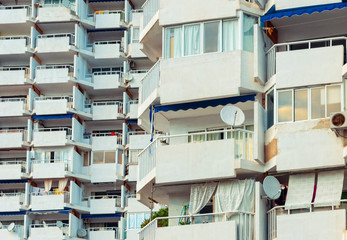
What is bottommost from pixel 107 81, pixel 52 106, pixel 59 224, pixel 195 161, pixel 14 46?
pixel 195 161

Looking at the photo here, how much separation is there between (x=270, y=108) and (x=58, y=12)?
44888 millimetres

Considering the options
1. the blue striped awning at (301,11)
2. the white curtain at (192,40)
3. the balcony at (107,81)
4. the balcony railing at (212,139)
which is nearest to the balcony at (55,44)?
the balcony at (107,81)

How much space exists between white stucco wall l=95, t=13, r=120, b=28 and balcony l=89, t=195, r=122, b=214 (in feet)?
42.1

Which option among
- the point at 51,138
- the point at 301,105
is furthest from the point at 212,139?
the point at 51,138

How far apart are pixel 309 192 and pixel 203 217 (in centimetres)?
394

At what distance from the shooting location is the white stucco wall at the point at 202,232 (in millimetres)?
37188

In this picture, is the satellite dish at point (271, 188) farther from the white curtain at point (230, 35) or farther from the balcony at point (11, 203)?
the balcony at point (11, 203)

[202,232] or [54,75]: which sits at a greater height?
[54,75]

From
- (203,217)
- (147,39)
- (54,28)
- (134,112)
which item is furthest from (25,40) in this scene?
(203,217)

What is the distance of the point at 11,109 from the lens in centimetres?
8025

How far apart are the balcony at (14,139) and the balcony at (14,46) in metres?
5.93

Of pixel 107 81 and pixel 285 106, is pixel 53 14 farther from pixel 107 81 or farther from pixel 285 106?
pixel 285 106

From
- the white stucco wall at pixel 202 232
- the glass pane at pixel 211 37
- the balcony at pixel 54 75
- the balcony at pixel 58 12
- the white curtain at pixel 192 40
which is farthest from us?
the balcony at pixel 58 12

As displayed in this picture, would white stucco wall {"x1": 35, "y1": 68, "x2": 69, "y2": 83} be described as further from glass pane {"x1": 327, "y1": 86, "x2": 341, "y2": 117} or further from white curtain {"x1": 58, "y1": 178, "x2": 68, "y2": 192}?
glass pane {"x1": 327, "y1": 86, "x2": 341, "y2": 117}
